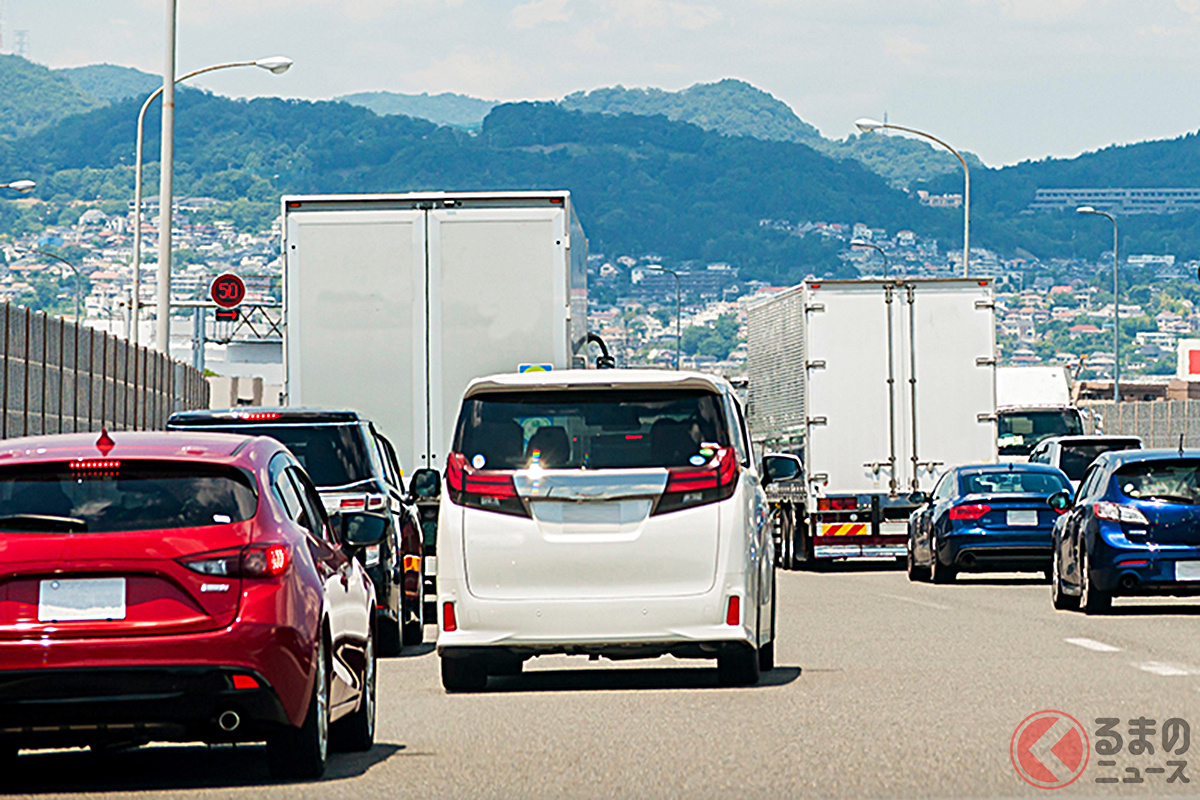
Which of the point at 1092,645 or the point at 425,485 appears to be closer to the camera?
the point at 425,485

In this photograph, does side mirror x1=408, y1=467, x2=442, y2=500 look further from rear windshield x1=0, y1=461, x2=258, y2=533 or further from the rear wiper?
the rear wiper

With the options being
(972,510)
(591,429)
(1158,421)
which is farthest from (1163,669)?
(1158,421)

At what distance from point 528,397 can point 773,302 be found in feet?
72.8

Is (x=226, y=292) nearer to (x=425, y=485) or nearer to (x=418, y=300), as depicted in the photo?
(x=418, y=300)

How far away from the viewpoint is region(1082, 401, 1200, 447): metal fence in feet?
190

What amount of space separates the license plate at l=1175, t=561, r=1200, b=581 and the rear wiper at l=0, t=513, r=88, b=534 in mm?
12520

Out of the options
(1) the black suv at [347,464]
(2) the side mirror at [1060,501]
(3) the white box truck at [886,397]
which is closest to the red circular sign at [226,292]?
(3) the white box truck at [886,397]

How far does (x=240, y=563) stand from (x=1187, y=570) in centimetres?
1223

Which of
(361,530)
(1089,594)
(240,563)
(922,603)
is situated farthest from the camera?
(922,603)

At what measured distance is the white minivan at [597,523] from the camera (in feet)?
39.9

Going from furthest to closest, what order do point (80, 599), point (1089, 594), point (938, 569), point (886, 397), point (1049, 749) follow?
point (886, 397), point (938, 569), point (1089, 594), point (1049, 749), point (80, 599)

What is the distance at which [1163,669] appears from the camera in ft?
43.6

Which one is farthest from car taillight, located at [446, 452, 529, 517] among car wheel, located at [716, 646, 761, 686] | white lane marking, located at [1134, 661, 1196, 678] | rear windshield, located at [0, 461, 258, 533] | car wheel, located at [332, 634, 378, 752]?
white lane marking, located at [1134, 661, 1196, 678]

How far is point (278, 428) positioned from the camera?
15828 millimetres
